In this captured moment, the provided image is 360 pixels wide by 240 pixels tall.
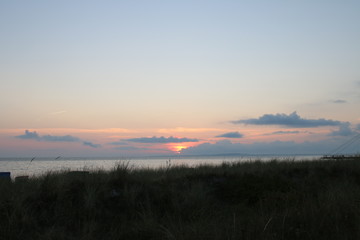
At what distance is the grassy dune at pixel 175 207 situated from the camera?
730 centimetres

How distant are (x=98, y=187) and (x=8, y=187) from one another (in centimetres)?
283

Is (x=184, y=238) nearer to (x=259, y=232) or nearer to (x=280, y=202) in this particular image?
(x=259, y=232)

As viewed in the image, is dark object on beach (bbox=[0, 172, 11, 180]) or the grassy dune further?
dark object on beach (bbox=[0, 172, 11, 180])

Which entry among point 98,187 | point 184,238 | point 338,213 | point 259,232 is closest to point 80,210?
point 98,187

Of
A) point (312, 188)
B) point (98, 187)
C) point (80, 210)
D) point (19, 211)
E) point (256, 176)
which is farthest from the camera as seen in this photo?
point (256, 176)

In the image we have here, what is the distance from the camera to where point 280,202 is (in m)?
10.0

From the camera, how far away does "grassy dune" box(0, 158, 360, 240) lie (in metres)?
7.30

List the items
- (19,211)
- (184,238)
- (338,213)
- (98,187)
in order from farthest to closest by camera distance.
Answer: (98,187), (19,211), (338,213), (184,238)

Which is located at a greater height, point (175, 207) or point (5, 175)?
point (5, 175)

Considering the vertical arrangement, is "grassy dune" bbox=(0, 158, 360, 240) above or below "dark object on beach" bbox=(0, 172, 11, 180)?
below

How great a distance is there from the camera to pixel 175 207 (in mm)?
10547

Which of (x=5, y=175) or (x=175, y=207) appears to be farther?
(x=5, y=175)

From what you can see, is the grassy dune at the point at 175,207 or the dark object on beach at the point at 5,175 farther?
the dark object on beach at the point at 5,175

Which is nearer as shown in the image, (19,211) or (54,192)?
(19,211)
